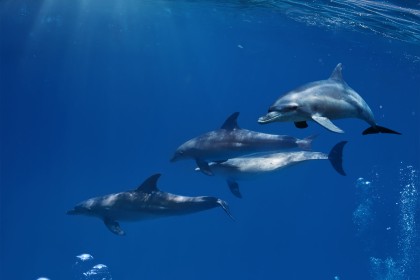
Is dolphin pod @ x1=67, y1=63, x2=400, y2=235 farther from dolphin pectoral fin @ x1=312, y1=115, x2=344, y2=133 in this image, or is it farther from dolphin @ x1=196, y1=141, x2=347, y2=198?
dolphin pectoral fin @ x1=312, y1=115, x2=344, y2=133

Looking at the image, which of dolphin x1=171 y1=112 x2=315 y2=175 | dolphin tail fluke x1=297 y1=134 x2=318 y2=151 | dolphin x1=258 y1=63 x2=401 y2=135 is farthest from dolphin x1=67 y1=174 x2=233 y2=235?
dolphin x1=258 y1=63 x2=401 y2=135

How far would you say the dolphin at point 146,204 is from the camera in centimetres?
1192

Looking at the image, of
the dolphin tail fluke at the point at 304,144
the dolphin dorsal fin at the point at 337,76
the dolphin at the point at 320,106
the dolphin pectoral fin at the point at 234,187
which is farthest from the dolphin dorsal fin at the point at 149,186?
the dolphin at the point at 320,106

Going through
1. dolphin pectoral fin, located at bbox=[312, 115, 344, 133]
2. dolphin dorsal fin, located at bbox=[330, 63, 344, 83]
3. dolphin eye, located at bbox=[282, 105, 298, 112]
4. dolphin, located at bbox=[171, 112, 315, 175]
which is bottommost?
dolphin, located at bbox=[171, 112, 315, 175]

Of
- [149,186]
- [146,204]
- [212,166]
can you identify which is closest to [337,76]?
[149,186]

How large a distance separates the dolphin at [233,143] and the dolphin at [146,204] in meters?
0.91

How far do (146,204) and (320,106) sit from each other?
6832 millimetres

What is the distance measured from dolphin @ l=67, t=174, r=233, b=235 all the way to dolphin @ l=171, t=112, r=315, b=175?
0.91m

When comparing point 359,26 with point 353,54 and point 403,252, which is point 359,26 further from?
point 403,252

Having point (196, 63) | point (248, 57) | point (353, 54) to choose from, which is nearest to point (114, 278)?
point (353, 54)

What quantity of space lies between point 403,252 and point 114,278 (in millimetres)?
28946

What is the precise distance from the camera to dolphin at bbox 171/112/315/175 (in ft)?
37.5

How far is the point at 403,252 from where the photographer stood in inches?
1726

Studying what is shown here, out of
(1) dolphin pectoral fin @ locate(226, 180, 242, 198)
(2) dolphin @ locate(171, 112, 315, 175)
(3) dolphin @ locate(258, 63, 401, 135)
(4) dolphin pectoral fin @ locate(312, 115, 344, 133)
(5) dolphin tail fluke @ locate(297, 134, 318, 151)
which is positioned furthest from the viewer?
(1) dolphin pectoral fin @ locate(226, 180, 242, 198)
